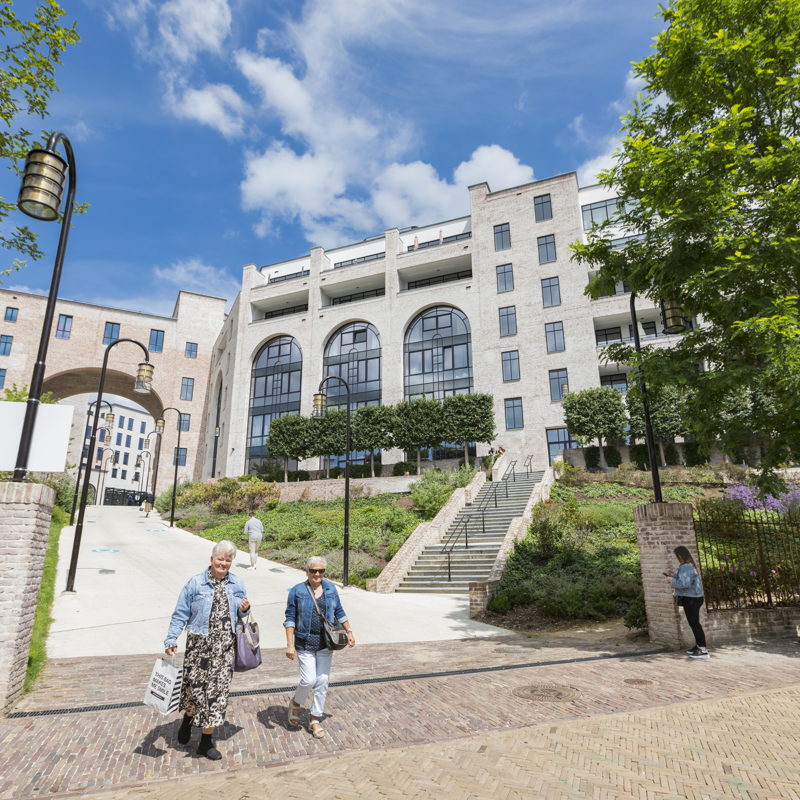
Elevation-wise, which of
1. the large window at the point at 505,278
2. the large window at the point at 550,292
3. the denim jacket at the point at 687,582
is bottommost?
the denim jacket at the point at 687,582

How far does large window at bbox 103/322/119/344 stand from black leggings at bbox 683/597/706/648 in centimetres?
5225

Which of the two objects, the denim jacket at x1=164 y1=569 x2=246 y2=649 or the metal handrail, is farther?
the metal handrail

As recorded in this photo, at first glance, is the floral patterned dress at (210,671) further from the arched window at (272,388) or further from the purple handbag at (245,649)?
the arched window at (272,388)

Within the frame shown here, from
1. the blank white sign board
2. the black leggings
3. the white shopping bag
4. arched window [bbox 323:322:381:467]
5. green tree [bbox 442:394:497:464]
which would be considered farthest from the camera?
arched window [bbox 323:322:381:467]

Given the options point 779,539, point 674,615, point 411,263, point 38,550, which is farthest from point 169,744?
point 411,263

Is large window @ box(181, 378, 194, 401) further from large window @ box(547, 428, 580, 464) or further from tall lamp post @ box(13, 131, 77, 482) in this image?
tall lamp post @ box(13, 131, 77, 482)

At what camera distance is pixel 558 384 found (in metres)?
34.3

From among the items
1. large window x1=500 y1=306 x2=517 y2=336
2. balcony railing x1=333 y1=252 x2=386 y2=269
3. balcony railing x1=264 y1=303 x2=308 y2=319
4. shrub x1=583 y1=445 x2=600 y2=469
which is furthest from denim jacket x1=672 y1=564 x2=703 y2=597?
balcony railing x1=264 y1=303 x2=308 y2=319

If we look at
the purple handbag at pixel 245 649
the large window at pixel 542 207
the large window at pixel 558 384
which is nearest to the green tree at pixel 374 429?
the large window at pixel 558 384

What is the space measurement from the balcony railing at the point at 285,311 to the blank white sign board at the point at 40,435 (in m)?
43.3

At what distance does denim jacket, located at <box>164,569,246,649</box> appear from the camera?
449 cm

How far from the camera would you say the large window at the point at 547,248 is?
3644 cm

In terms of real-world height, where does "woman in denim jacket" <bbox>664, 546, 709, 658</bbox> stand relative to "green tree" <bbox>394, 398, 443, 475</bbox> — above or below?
below

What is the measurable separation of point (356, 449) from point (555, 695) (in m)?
28.7
